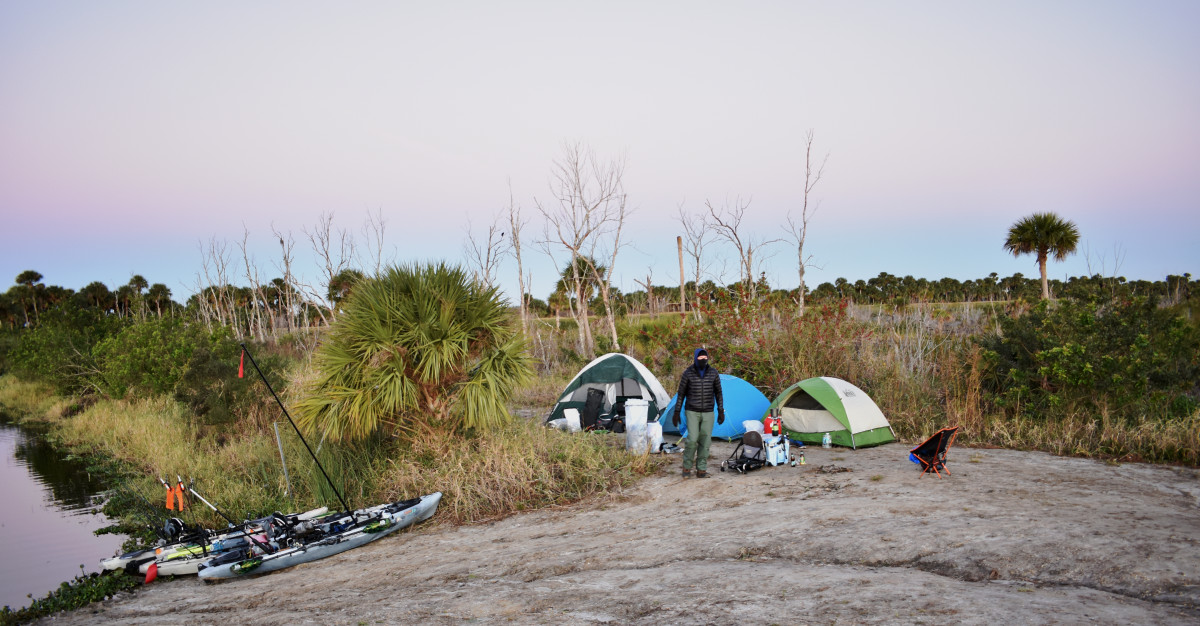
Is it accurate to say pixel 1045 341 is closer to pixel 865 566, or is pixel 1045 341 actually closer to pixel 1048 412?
pixel 1048 412

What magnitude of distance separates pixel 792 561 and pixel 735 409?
6.27m

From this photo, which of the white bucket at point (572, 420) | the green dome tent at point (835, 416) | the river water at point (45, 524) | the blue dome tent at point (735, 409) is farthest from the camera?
the white bucket at point (572, 420)

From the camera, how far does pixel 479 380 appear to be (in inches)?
402

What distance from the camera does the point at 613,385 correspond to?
14.6m

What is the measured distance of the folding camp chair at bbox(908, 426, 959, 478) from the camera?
911 cm

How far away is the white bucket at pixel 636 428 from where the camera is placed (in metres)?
11.2

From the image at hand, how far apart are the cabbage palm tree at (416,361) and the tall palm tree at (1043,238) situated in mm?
19673

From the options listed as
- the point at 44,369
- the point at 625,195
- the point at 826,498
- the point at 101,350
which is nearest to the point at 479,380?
the point at 826,498

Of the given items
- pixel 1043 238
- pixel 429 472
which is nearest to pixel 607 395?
pixel 429 472

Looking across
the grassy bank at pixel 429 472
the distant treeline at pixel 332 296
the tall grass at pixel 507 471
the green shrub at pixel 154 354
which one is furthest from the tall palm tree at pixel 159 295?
the tall grass at pixel 507 471

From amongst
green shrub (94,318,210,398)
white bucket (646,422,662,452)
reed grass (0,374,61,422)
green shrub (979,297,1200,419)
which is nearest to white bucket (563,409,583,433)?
white bucket (646,422,662,452)

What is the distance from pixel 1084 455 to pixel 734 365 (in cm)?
694

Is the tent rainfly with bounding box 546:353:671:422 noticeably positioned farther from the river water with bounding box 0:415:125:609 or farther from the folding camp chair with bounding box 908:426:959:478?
the river water with bounding box 0:415:125:609

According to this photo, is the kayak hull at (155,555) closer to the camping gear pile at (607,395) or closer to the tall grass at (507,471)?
the tall grass at (507,471)
